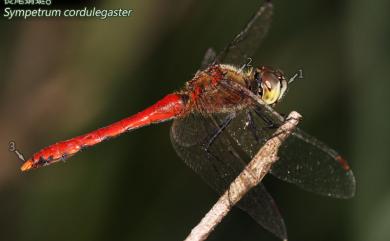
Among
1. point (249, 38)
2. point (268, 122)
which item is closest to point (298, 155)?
point (268, 122)

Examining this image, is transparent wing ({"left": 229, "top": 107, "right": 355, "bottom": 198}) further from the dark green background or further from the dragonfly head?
the dark green background

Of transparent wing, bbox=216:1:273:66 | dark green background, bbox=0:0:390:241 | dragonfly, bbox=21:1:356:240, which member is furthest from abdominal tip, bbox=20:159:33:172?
transparent wing, bbox=216:1:273:66

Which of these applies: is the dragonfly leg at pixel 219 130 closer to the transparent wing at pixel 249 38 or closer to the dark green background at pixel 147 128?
the transparent wing at pixel 249 38

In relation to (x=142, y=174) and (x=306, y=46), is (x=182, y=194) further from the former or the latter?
(x=306, y=46)

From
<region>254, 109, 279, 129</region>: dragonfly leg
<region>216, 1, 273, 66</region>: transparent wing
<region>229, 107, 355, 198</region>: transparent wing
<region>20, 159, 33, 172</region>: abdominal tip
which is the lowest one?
<region>229, 107, 355, 198</region>: transparent wing

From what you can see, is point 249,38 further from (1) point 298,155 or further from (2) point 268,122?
(1) point 298,155
